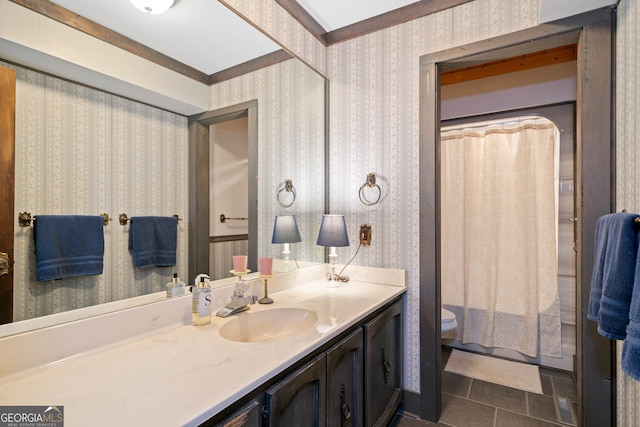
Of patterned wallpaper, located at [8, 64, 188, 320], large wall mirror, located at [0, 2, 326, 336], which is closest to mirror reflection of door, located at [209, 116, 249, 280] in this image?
large wall mirror, located at [0, 2, 326, 336]

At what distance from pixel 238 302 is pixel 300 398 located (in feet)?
1.74

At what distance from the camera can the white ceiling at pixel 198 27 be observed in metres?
1.06

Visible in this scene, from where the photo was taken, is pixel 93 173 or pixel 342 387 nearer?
pixel 93 173

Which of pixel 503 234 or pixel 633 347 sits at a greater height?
pixel 503 234

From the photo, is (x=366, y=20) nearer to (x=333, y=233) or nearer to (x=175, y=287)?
(x=333, y=233)

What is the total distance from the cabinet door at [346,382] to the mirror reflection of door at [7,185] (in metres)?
0.99

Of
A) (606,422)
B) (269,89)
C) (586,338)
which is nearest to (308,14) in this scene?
(269,89)

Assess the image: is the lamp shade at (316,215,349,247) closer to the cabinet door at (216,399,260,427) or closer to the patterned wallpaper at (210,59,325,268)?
the patterned wallpaper at (210,59,325,268)

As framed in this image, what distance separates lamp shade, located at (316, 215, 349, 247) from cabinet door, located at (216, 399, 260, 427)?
1144 millimetres

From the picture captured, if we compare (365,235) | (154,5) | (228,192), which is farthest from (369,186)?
(154,5)

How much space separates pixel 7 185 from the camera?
0.84m

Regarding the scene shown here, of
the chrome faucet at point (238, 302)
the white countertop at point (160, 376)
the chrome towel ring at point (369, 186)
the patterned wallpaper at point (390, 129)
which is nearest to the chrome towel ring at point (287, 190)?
the patterned wallpaper at point (390, 129)

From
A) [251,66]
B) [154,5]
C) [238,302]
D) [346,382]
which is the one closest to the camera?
[154,5]

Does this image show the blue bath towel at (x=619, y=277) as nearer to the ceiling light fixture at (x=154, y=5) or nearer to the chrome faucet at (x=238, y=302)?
the chrome faucet at (x=238, y=302)
